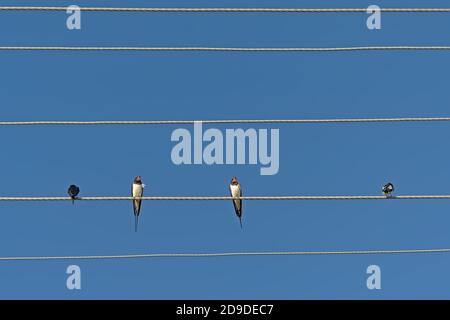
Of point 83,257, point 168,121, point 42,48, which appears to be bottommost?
point 83,257

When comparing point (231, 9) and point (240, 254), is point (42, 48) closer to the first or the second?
point (231, 9)

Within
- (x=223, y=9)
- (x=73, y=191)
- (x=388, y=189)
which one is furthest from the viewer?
(x=388, y=189)

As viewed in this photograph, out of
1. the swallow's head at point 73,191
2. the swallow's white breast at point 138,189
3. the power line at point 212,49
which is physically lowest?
the swallow's head at point 73,191

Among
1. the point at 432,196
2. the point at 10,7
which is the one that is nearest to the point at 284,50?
the point at 432,196

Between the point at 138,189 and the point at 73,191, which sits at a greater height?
the point at 138,189

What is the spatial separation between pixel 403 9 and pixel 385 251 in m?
3.16

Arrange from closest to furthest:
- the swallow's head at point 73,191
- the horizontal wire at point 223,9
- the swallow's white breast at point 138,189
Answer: the horizontal wire at point 223,9
the swallow's head at point 73,191
the swallow's white breast at point 138,189

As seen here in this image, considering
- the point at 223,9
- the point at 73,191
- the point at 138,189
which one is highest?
the point at 223,9

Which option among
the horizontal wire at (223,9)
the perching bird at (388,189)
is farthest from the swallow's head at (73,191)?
the horizontal wire at (223,9)

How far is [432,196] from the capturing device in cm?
1305

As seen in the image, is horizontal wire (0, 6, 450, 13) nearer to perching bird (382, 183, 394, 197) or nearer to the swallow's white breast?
perching bird (382, 183, 394, 197)

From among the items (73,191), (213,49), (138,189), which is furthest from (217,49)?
(138,189)

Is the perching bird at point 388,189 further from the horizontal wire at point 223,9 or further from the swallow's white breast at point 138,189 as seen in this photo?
the horizontal wire at point 223,9

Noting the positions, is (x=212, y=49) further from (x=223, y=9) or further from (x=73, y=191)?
(x=73, y=191)
